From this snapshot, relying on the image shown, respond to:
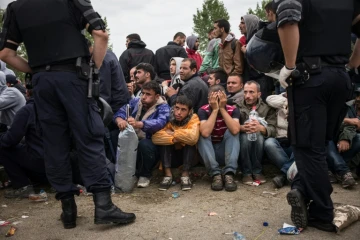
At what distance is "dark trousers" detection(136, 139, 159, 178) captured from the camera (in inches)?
198

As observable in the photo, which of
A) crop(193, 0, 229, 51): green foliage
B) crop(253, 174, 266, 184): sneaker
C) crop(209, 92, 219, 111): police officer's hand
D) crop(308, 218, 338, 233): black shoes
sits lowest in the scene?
crop(253, 174, 266, 184): sneaker

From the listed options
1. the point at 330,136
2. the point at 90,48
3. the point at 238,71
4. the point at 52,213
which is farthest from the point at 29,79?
the point at 238,71

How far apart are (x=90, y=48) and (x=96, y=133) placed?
840 millimetres

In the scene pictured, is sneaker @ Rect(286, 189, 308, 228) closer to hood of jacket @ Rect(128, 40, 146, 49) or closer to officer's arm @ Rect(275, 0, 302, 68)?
officer's arm @ Rect(275, 0, 302, 68)

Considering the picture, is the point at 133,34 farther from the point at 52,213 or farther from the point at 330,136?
the point at 330,136

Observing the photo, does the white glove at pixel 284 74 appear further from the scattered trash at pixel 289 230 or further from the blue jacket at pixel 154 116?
the blue jacket at pixel 154 116

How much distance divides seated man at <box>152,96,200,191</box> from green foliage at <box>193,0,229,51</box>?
74.7ft

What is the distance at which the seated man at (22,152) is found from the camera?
4570mm

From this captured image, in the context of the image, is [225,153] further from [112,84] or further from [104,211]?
[104,211]

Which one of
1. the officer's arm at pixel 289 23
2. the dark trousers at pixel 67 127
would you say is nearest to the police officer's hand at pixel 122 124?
the dark trousers at pixel 67 127

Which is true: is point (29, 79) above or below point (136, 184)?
above

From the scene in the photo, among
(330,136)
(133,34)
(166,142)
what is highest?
(133,34)

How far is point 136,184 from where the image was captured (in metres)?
5.07

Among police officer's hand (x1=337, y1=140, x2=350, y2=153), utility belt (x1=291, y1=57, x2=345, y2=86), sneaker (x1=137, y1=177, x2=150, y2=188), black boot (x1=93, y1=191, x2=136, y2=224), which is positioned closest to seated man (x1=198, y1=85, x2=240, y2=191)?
sneaker (x1=137, y1=177, x2=150, y2=188)
